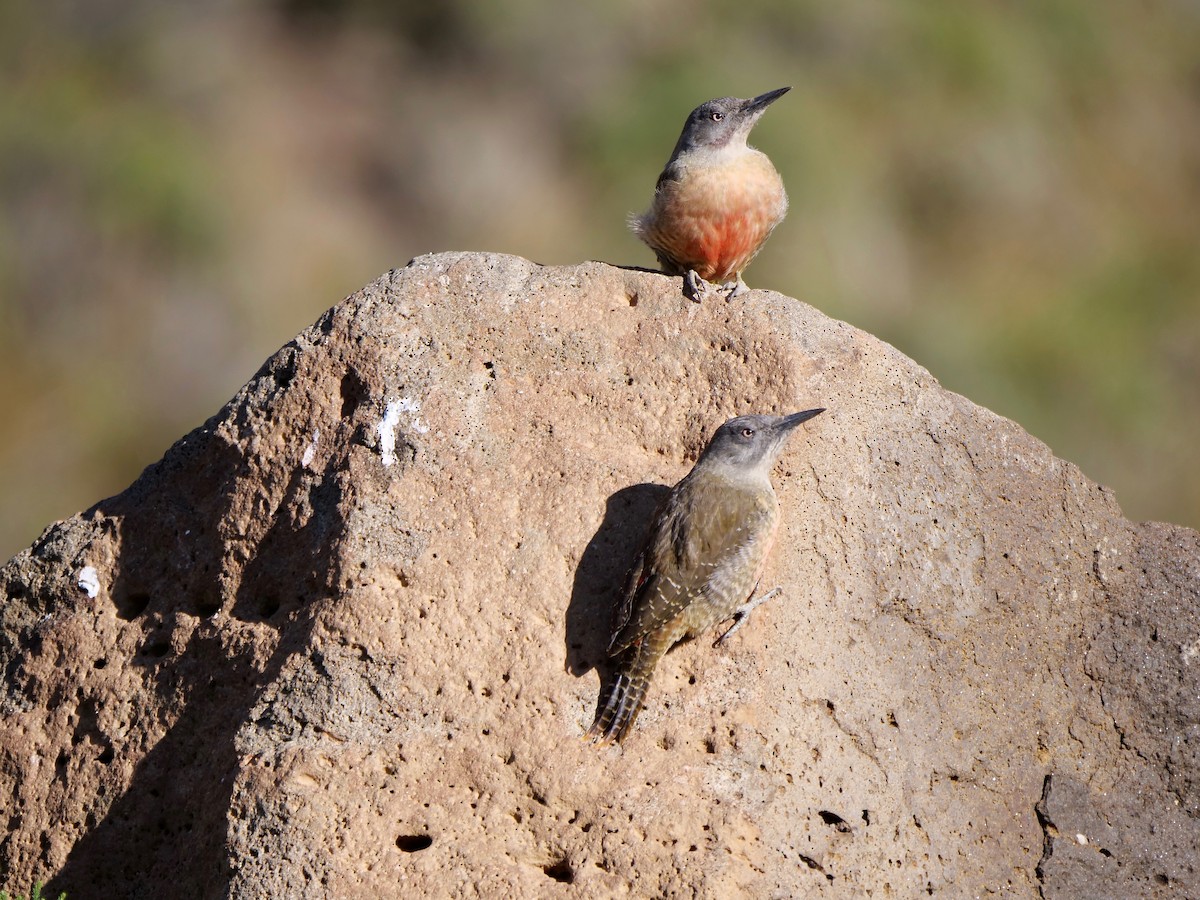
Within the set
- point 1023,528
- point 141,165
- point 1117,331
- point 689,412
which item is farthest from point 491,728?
point 1117,331

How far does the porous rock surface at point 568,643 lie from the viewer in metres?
4.80

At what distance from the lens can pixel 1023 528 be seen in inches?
218

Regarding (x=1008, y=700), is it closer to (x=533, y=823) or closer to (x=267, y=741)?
(x=533, y=823)

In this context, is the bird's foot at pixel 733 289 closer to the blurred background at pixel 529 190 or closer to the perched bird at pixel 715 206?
the perched bird at pixel 715 206

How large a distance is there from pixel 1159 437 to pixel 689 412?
38.7 ft

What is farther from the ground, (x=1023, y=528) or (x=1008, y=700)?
(x=1023, y=528)

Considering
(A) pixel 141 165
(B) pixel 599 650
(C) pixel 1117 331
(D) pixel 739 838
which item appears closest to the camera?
(D) pixel 739 838

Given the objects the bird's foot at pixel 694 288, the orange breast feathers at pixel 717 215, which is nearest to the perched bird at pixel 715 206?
the orange breast feathers at pixel 717 215

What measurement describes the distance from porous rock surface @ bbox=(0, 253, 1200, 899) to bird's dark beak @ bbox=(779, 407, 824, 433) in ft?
0.55

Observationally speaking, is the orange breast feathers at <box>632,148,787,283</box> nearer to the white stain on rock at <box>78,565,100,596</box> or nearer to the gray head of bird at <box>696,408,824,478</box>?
the gray head of bird at <box>696,408,824,478</box>

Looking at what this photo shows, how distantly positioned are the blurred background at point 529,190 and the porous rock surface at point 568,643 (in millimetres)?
8202

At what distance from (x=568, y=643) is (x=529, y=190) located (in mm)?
11997

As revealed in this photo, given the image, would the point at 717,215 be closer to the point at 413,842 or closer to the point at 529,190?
the point at 413,842

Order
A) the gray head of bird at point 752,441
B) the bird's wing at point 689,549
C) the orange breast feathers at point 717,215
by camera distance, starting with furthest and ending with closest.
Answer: the orange breast feathers at point 717,215
the gray head of bird at point 752,441
the bird's wing at point 689,549
